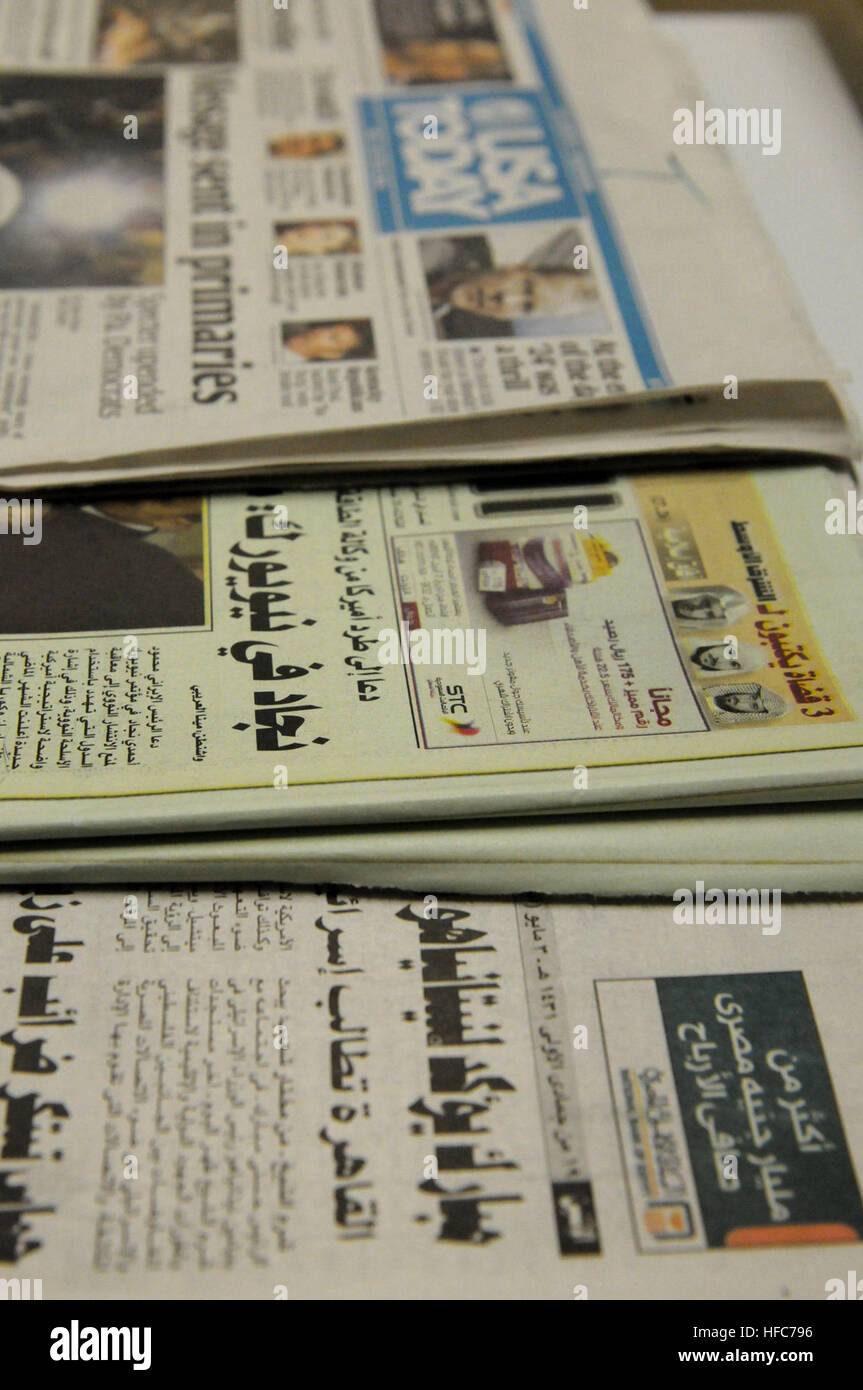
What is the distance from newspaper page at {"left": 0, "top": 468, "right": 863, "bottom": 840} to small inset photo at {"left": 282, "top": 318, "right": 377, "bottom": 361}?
0.25 ft

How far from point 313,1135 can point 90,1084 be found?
0.08m

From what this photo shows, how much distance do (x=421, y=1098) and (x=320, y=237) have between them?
48cm

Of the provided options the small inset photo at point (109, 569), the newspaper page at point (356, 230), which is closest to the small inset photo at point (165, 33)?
the newspaper page at point (356, 230)

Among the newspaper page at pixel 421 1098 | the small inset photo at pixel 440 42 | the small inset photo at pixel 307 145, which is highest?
the small inset photo at pixel 440 42

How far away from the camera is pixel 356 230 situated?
27.3 inches

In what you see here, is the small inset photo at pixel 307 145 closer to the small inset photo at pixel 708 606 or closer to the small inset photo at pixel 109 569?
the small inset photo at pixel 109 569

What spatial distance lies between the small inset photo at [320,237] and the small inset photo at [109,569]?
185mm

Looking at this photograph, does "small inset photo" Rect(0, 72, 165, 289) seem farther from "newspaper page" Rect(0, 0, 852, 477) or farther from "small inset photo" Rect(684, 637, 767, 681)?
"small inset photo" Rect(684, 637, 767, 681)

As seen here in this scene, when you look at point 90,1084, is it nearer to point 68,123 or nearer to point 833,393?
point 833,393

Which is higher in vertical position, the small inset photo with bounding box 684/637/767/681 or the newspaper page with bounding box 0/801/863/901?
→ the small inset photo with bounding box 684/637/767/681

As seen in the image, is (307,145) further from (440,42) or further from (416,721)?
(416,721)

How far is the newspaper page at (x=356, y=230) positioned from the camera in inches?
23.7

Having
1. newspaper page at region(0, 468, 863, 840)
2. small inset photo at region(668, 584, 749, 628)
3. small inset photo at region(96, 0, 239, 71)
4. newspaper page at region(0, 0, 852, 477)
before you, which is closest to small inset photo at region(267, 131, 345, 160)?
newspaper page at region(0, 0, 852, 477)

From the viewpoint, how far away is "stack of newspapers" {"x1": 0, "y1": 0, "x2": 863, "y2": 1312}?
16.0 inches
